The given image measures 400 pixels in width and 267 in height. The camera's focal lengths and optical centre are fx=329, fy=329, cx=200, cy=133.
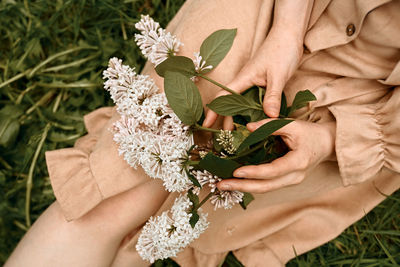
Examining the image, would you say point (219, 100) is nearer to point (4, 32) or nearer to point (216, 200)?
point (216, 200)

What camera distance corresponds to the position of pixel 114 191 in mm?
617

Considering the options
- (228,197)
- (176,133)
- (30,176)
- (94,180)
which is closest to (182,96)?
(176,133)

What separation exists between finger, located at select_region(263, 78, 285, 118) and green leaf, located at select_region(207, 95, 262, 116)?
26mm

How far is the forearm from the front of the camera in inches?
22.3

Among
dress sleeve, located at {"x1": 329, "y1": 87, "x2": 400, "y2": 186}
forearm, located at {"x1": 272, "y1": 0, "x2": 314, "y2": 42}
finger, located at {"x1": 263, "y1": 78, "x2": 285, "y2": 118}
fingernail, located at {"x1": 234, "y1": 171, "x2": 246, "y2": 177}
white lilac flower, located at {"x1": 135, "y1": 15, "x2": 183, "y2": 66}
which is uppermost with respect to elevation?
white lilac flower, located at {"x1": 135, "y1": 15, "x2": 183, "y2": 66}

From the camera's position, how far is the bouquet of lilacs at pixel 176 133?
448 millimetres

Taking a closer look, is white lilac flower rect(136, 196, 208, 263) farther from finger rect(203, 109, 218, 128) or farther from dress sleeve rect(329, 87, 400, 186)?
dress sleeve rect(329, 87, 400, 186)

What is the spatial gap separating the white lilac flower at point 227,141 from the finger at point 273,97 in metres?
0.08

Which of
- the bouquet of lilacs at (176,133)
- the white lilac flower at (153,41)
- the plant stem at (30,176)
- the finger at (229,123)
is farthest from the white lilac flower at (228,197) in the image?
the plant stem at (30,176)

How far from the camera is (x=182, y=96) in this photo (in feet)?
1.49

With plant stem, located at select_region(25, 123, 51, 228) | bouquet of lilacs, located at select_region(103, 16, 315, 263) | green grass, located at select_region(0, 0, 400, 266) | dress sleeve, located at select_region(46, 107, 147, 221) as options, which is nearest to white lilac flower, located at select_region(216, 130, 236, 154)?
bouquet of lilacs, located at select_region(103, 16, 315, 263)

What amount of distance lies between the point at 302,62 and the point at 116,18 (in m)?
0.69

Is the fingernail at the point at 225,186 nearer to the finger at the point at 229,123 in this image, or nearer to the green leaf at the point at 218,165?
the green leaf at the point at 218,165

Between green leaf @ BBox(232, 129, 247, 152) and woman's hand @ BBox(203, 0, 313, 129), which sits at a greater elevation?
woman's hand @ BBox(203, 0, 313, 129)
